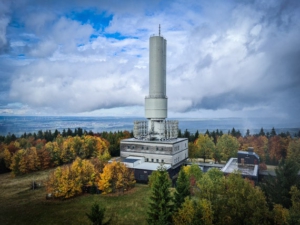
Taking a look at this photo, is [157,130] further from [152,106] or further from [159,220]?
[159,220]

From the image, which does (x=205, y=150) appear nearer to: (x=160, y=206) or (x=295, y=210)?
(x=160, y=206)

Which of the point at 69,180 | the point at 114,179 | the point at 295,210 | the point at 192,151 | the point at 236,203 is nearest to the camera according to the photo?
the point at 295,210

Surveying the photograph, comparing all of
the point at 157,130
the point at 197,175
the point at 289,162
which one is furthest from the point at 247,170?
the point at 157,130

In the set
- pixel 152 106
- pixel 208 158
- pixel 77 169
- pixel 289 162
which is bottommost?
pixel 208 158

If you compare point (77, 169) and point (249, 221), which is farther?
point (77, 169)

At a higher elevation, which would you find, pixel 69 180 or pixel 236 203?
pixel 236 203

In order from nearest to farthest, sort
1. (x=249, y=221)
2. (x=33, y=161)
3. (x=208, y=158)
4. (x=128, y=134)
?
(x=249, y=221) → (x=33, y=161) → (x=208, y=158) → (x=128, y=134)

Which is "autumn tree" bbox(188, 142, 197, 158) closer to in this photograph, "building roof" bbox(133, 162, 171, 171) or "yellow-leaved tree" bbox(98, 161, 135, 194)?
"building roof" bbox(133, 162, 171, 171)

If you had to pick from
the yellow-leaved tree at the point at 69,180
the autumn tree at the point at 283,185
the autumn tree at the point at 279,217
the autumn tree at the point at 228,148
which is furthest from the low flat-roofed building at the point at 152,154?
the autumn tree at the point at 279,217

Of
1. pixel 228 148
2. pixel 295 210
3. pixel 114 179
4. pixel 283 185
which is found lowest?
pixel 114 179

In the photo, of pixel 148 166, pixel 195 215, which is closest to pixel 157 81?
pixel 148 166
